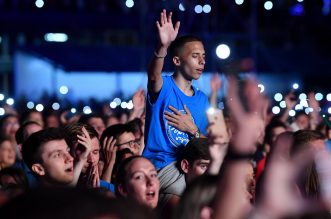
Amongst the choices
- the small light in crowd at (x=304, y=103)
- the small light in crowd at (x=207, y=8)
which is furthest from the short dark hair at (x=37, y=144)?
the small light in crowd at (x=207, y=8)

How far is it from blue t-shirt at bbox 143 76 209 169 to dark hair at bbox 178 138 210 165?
0.79 ft

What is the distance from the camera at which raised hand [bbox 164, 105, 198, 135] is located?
6012mm

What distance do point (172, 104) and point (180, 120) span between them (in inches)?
6.3

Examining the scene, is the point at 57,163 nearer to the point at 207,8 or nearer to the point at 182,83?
the point at 182,83

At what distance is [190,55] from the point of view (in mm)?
6312

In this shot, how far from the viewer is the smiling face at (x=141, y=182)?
185 inches

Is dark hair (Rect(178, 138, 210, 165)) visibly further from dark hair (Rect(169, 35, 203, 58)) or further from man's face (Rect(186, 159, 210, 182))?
dark hair (Rect(169, 35, 203, 58))

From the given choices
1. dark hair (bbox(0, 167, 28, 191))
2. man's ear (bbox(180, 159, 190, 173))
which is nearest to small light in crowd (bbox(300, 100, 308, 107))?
man's ear (bbox(180, 159, 190, 173))

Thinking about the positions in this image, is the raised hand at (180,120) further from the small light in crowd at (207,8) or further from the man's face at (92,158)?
the small light in crowd at (207,8)

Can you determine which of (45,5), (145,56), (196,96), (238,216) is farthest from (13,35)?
(238,216)

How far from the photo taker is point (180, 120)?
6020 millimetres

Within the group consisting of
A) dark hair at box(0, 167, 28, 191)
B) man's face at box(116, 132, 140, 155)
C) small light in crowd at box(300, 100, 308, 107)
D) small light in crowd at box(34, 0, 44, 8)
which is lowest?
dark hair at box(0, 167, 28, 191)

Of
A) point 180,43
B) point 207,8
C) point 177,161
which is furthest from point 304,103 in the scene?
point 207,8

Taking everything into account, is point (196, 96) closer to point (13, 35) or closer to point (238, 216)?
point (238, 216)
